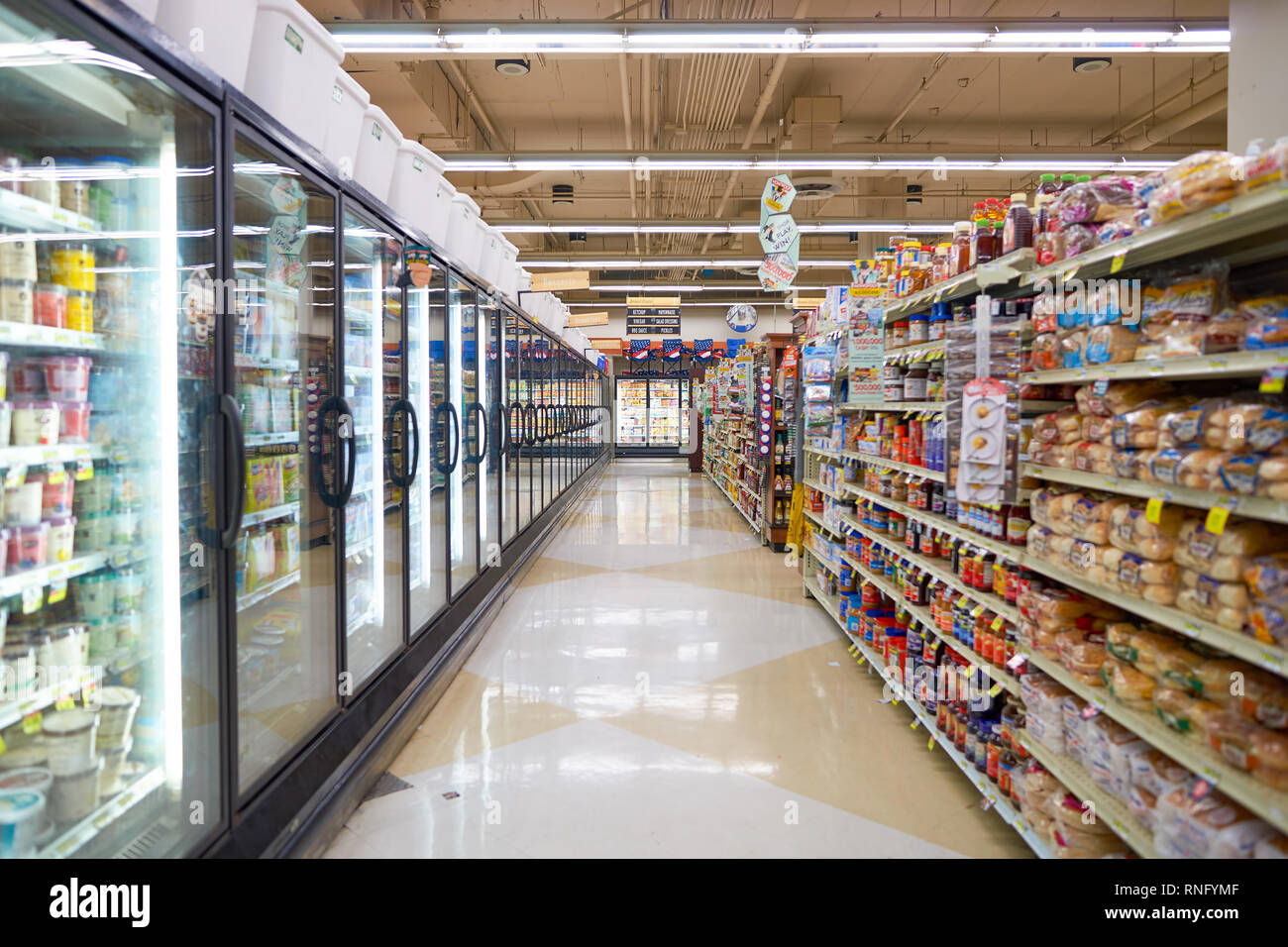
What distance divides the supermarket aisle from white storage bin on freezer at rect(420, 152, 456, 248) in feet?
8.13

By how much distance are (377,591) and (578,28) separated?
4.38 meters

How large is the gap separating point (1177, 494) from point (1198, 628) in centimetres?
32

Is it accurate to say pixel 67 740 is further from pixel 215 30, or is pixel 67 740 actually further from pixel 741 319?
pixel 741 319

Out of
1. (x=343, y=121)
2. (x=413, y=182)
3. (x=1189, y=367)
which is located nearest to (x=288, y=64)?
(x=343, y=121)

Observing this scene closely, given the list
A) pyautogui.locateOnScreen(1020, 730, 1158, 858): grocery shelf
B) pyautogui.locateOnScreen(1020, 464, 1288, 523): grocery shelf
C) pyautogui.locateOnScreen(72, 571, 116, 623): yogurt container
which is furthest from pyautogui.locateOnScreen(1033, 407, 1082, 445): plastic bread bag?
pyautogui.locateOnScreen(72, 571, 116, 623): yogurt container

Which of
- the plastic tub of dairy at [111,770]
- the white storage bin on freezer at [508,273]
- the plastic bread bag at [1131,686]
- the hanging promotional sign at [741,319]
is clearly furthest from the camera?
the hanging promotional sign at [741,319]

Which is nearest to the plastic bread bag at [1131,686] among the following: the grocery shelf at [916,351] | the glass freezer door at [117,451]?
the grocery shelf at [916,351]

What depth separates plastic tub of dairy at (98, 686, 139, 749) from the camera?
1.98m

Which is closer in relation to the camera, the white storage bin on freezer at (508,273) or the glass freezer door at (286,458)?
the glass freezer door at (286,458)

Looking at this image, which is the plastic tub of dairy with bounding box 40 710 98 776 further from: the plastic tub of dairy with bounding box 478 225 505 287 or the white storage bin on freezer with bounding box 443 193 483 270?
the plastic tub of dairy with bounding box 478 225 505 287

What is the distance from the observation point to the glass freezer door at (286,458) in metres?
2.67

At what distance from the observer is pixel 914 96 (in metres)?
9.58

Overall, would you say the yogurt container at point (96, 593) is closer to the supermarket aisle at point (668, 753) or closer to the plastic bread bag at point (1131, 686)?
the supermarket aisle at point (668, 753)
